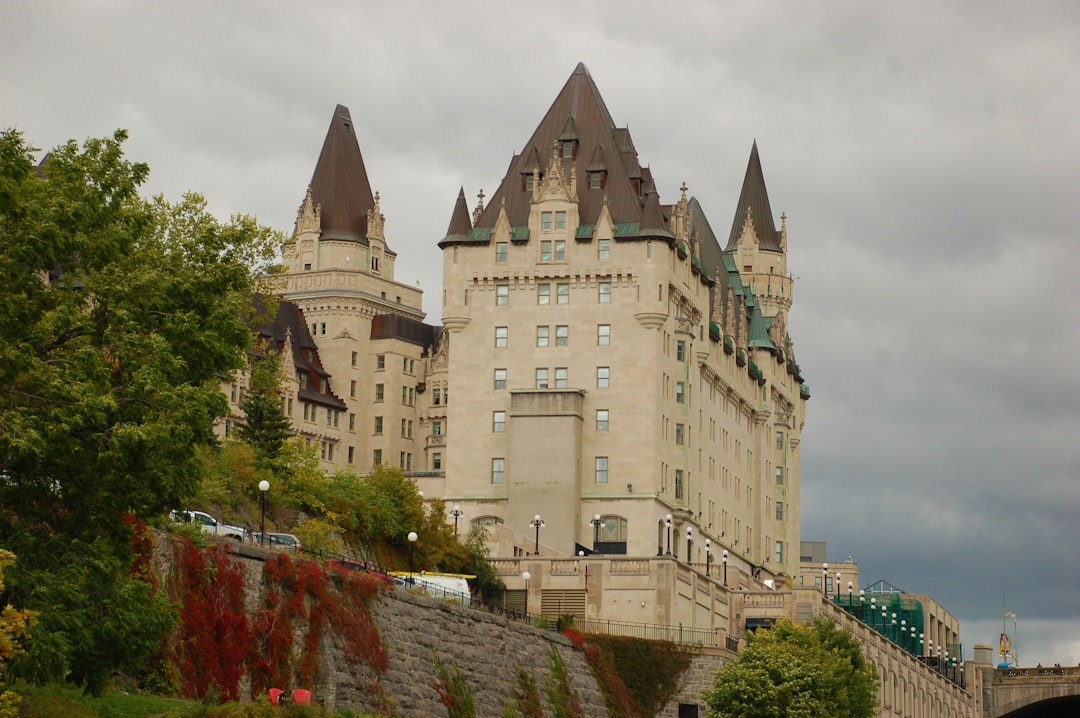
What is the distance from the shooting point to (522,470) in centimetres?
12094

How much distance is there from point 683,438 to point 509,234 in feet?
53.7

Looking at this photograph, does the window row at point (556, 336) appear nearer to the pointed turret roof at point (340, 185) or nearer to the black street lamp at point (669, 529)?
the black street lamp at point (669, 529)

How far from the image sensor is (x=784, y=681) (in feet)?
282

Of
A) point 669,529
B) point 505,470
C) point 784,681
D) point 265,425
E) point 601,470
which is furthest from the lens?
point 505,470

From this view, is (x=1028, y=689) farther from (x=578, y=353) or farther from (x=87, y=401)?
(x=87, y=401)

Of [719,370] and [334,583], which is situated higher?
[719,370]

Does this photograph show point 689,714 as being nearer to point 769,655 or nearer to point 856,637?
point 769,655

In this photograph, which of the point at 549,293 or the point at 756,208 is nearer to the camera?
the point at 549,293

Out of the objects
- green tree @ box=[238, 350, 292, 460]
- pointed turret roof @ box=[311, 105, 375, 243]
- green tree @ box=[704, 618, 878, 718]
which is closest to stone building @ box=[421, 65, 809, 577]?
green tree @ box=[238, 350, 292, 460]

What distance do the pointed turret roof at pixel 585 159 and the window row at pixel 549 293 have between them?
164 inches

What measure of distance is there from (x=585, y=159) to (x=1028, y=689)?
233 ft

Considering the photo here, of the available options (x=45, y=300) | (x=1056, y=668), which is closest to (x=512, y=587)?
(x=45, y=300)

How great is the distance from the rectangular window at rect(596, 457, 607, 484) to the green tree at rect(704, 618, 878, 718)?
29062 mm

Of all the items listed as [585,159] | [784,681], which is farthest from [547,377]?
[784,681]
